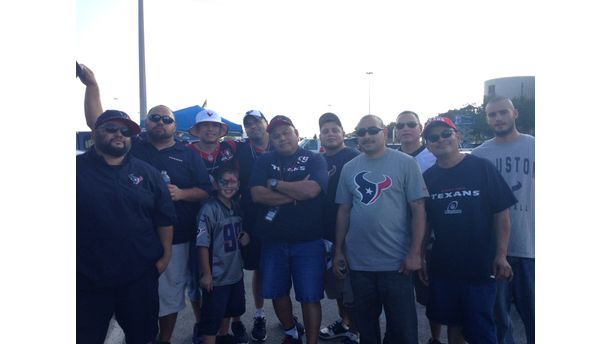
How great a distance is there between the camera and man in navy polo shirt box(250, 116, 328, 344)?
11.0ft

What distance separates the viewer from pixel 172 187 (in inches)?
130

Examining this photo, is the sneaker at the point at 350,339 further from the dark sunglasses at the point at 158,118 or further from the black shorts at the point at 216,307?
the dark sunglasses at the point at 158,118

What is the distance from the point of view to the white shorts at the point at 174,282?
11.1 ft

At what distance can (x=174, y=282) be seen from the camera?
344 centimetres

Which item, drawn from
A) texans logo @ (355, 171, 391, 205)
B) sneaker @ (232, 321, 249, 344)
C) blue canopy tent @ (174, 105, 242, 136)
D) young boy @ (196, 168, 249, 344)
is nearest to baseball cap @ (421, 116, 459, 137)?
texans logo @ (355, 171, 391, 205)

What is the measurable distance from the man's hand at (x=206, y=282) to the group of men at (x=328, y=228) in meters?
0.24

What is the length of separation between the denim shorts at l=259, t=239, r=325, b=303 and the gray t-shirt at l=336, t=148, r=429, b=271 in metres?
0.41

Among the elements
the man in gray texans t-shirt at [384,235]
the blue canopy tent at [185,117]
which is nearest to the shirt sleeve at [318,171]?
the man in gray texans t-shirt at [384,235]

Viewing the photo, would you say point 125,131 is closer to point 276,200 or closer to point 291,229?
point 276,200

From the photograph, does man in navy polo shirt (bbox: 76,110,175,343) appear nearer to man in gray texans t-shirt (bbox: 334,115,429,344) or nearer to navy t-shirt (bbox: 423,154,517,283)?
man in gray texans t-shirt (bbox: 334,115,429,344)

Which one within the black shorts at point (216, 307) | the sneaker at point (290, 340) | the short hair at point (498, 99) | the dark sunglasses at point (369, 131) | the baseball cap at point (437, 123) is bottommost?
the sneaker at point (290, 340)

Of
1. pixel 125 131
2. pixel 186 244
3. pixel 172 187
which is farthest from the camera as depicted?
pixel 186 244
